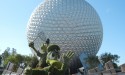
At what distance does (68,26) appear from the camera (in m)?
44.3

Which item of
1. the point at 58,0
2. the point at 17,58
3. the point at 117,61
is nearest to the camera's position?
the point at 117,61

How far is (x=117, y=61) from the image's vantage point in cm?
3091

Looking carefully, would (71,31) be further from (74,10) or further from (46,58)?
(46,58)

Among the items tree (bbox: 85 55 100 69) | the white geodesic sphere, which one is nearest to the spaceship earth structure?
the white geodesic sphere

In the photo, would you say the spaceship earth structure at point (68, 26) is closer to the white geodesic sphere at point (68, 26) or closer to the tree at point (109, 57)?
the white geodesic sphere at point (68, 26)

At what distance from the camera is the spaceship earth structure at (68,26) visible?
44312 mm

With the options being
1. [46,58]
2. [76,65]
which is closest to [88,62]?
[76,65]

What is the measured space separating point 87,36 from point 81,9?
166 inches

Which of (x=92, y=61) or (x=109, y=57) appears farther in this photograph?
(x=92, y=61)

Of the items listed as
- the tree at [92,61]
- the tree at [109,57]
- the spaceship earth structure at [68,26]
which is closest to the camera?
the tree at [109,57]

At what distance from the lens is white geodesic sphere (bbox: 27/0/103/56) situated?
1746 inches

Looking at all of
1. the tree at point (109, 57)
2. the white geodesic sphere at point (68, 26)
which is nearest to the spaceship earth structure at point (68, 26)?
the white geodesic sphere at point (68, 26)

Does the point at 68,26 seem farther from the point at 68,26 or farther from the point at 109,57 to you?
the point at 109,57

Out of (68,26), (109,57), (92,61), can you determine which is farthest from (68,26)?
(109,57)
